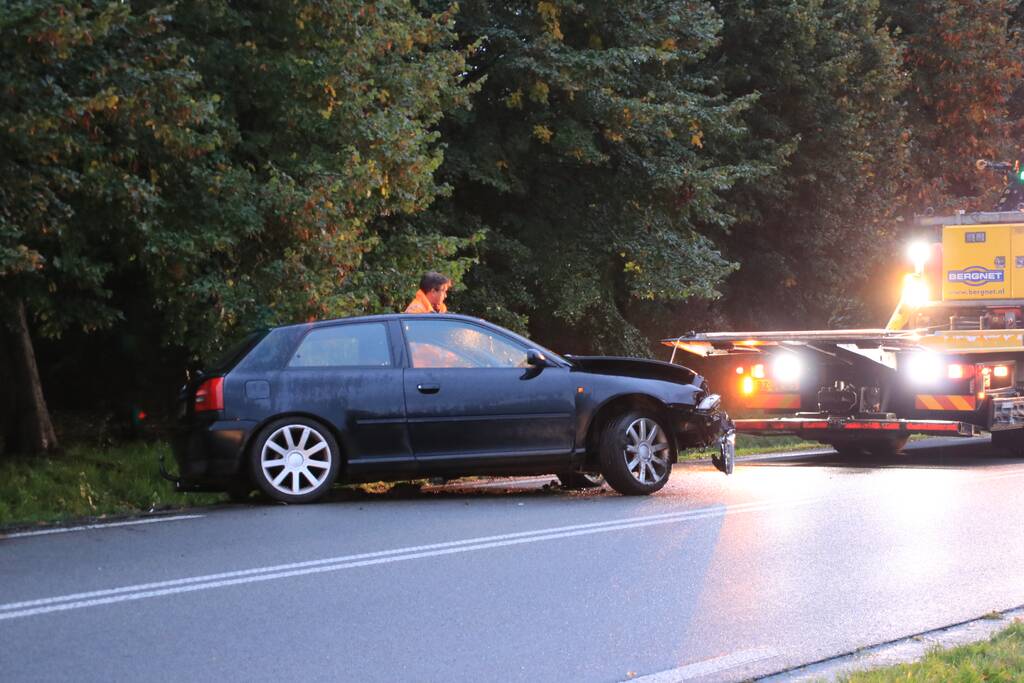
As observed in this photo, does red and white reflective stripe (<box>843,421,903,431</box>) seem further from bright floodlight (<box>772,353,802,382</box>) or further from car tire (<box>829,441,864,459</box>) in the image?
car tire (<box>829,441,864,459</box>)

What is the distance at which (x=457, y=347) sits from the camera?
38.7ft

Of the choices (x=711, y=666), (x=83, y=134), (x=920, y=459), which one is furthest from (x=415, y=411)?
(x=920, y=459)

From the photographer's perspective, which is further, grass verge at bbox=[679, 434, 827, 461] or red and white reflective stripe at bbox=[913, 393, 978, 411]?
grass verge at bbox=[679, 434, 827, 461]

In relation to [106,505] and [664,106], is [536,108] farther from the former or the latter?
[106,505]

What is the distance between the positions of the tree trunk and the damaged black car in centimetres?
516

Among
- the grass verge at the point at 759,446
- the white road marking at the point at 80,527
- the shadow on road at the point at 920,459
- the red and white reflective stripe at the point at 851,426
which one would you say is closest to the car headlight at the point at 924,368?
the red and white reflective stripe at the point at 851,426

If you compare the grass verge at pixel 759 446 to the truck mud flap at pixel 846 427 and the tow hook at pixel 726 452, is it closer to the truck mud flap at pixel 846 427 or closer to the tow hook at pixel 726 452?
the truck mud flap at pixel 846 427

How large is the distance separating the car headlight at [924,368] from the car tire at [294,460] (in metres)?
7.00

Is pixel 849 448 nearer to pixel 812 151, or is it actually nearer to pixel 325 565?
pixel 812 151

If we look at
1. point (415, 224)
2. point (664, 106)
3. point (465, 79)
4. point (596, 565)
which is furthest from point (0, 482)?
point (664, 106)

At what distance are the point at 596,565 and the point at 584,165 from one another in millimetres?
13696

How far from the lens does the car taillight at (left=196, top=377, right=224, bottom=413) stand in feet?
36.5

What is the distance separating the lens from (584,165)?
21797 millimetres

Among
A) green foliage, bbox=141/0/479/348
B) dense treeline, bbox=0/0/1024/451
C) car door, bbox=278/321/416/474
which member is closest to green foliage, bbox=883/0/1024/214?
dense treeline, bbox=0/0/1024/451
